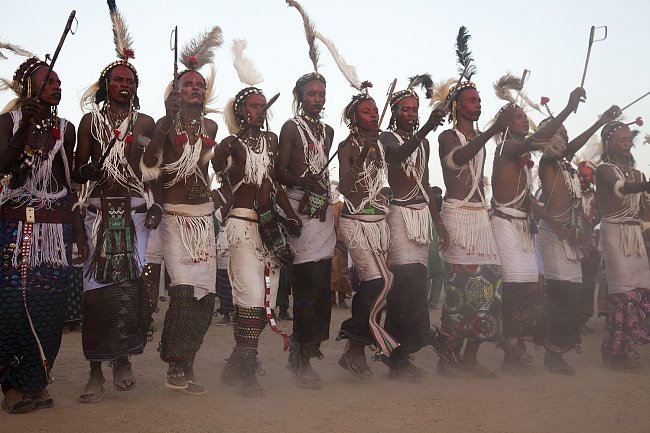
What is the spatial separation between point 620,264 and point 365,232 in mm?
2767

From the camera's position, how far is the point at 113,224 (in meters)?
5.27

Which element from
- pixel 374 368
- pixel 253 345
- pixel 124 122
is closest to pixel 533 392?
pixel 374 368

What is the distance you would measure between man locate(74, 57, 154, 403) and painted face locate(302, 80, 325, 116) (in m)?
1.44

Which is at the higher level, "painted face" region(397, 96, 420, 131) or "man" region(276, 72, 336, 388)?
"painted face" region(397, 96, 420, 131)

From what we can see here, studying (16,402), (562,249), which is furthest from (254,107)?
(562,249)

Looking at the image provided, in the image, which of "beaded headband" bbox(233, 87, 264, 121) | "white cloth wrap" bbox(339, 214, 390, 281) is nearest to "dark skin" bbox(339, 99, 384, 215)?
"white cloth wrap" bbox(339, 214, 390, 281)

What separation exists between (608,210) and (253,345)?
391cm

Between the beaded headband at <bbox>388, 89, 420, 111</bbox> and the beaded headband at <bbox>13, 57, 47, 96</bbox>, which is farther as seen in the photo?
the beaded headband at <bbox>388, 89, 420, 111</bbox>

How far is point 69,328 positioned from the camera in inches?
339

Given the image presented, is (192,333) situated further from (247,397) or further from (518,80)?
(518,80)

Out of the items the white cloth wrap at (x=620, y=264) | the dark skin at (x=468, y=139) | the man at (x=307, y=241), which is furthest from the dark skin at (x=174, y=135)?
the white cloth wrap at (x=620, y=264)

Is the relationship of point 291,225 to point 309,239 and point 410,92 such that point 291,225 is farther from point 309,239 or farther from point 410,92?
point 410,92

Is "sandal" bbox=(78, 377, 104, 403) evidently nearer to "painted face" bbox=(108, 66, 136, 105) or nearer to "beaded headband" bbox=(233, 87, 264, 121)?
"painted face" bbox=(108, 66, 136, 105)

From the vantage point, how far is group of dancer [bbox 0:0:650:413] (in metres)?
5.04
